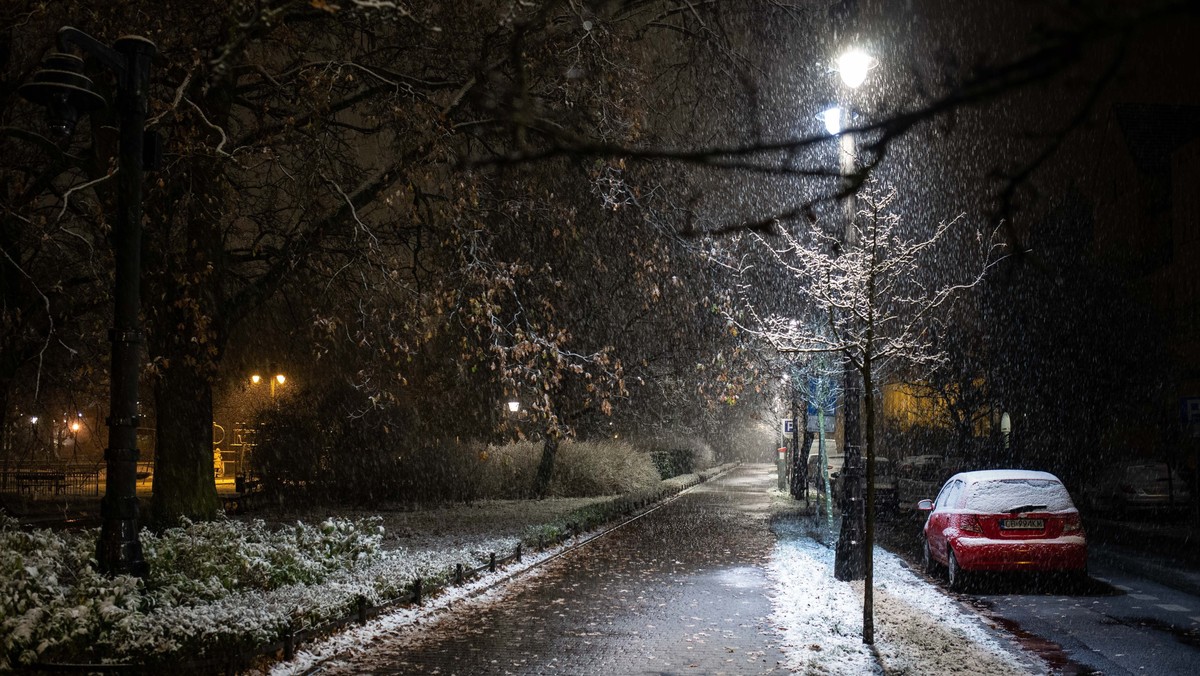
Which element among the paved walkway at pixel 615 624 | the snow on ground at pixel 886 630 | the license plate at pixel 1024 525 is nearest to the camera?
the snow on ground at pixel 886 630

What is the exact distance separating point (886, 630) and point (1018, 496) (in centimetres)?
451

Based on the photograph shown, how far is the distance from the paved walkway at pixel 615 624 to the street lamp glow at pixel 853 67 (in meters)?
6.61

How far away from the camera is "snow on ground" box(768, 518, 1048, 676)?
8.10 meters

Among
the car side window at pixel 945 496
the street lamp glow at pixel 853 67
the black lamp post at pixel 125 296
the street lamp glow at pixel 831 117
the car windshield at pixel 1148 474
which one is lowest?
the car windshield at pixel 1148 474

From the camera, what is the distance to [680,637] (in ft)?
31.0

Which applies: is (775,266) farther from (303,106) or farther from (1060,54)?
(1060,54)

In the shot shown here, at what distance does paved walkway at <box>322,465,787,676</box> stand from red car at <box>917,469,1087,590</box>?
2838mm

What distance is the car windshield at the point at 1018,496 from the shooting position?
12.8m

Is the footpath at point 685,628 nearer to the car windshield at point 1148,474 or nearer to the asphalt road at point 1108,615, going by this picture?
the asphalt road at point 1108,615

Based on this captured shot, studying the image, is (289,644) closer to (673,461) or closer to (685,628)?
(685,628)

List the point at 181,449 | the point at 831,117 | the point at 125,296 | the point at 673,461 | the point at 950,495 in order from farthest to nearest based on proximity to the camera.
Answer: the point at 673,461
the point at 950,495
the point at 181,449
the point at 831,117
the point at 125,296

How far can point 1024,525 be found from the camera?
12.8 meters

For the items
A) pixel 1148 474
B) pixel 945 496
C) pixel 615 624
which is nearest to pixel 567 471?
pixel 1148 474

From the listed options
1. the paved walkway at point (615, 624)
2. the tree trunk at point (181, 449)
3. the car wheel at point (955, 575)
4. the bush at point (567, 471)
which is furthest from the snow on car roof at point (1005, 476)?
the bush at point (567, 471)
